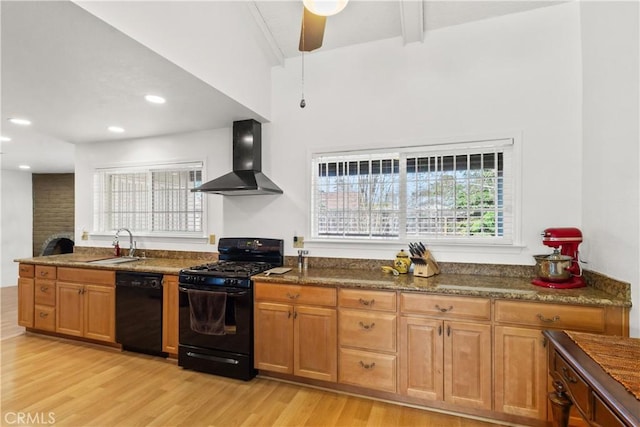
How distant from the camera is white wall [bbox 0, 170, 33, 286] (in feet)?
20.9

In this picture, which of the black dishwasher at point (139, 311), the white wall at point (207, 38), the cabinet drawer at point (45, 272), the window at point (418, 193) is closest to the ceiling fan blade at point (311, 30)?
the white wall at point (207, 38)

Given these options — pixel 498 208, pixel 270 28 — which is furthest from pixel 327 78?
pixel 498 208

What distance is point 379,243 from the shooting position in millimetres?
2949

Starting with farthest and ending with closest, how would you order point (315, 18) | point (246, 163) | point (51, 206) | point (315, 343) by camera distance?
point (51, 206)
point (246, 163)
point (315, 343)
point (315, 18)

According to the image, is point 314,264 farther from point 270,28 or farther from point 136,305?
point 270,28

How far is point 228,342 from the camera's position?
2727mm

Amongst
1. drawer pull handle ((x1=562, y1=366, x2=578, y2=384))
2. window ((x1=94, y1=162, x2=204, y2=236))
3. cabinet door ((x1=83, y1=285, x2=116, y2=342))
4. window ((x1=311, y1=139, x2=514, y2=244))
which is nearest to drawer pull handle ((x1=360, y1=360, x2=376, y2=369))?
window ((x1=311, y1=139, x2=514, y2=244))

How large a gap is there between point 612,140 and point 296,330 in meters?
2.57

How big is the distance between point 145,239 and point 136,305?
1122 mm

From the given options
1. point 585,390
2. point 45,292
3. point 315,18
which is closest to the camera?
point 585,390

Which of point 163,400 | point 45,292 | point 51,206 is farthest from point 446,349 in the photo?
point 51,206

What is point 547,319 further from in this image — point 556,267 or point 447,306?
point 447,306

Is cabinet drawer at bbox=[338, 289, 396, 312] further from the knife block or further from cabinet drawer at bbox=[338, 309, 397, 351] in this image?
the knife block

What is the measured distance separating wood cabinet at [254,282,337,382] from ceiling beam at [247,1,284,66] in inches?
88.4
